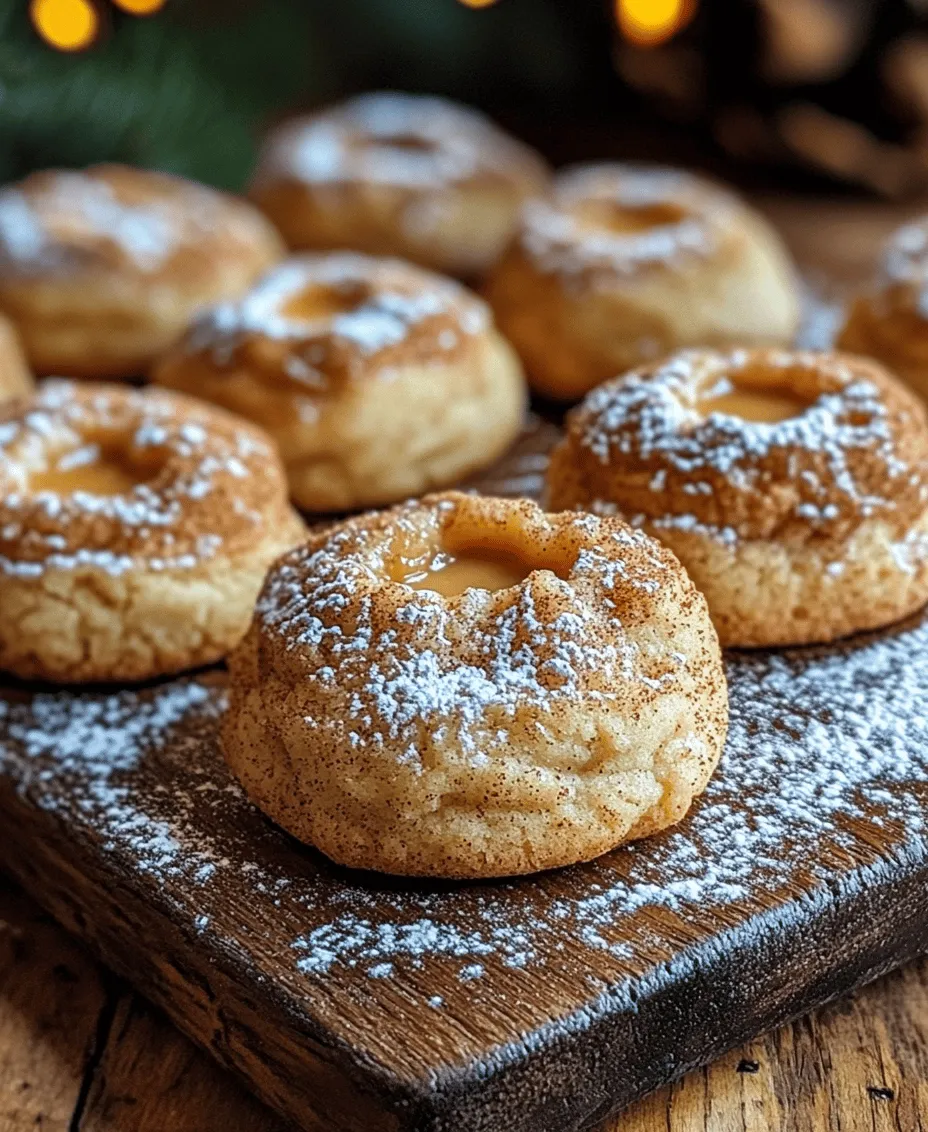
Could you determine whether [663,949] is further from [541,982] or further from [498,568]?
[498,568]

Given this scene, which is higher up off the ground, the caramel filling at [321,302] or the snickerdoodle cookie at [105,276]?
the caramel filling at [321,302]

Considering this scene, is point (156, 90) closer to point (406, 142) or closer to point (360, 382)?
point (406, 142)

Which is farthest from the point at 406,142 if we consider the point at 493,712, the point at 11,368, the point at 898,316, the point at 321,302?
the point at 493,712

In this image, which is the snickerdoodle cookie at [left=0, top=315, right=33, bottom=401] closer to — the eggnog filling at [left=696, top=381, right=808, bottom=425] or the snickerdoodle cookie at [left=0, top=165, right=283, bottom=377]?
the snickerdoodle cookie at [left=0, top=165, right=283, bottom=377]

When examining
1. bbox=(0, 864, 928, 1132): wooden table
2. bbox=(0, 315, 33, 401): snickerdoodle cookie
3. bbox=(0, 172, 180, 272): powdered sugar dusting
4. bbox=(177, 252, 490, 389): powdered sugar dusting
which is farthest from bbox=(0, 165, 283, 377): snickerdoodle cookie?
bbox=(0, 864, 928, 1132): wooden table

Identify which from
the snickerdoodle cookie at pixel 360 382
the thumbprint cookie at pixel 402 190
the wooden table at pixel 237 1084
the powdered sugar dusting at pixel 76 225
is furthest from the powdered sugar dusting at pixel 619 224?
the wooden table at pixel 237 1084

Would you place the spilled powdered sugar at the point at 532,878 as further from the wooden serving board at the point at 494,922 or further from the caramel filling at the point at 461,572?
the caramel filling at the point at 461,572
